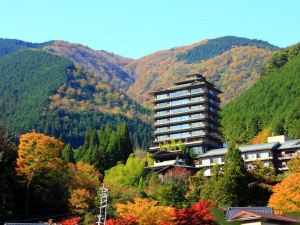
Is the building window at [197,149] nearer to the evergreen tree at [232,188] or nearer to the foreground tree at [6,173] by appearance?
the evergreen tree at [232,188]

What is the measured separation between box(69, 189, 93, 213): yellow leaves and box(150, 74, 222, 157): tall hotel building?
3348 cm

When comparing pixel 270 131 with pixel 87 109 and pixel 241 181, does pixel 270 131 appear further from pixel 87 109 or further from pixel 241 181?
pixel 87 109

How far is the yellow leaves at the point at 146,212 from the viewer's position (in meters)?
45.3

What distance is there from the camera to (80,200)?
5228cm

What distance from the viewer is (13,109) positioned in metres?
173

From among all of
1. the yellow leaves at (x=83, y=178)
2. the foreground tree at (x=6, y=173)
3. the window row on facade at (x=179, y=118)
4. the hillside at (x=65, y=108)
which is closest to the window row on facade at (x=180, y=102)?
the window row on facade at (x=179, y=118)

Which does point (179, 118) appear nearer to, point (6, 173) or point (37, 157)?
point (37, 157)

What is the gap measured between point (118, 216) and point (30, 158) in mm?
10560

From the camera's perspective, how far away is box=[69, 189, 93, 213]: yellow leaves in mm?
51875

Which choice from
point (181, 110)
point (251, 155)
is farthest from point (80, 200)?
point (181, 110)

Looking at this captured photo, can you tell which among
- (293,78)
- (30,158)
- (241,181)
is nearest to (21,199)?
(30,158)

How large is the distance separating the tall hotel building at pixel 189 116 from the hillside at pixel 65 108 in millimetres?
53454

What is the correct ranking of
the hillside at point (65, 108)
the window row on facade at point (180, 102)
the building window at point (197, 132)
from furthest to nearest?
the hillside at point (65, 108) < the window row on facade at point (180, 102) < the building window at point (197, 132)

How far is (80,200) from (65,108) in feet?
397
